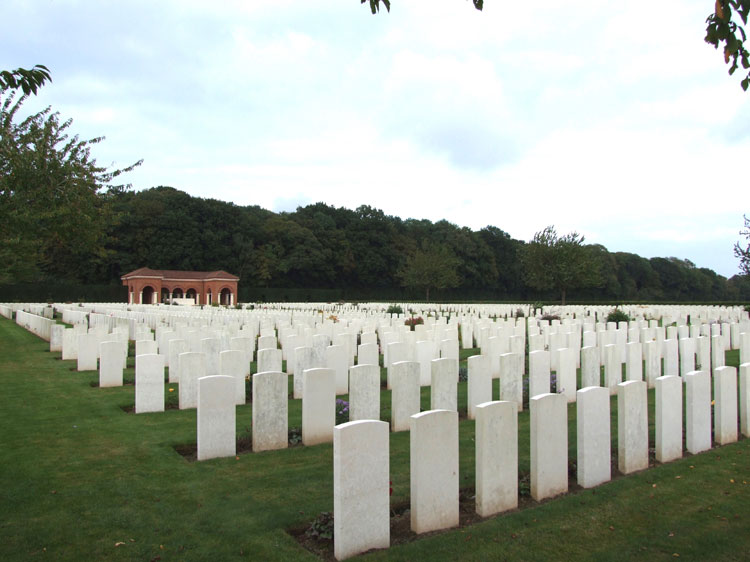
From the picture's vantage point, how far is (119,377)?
27.4ft

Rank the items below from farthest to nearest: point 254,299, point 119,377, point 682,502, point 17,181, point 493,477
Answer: point 254,299 < point 17,181 < point 119,377 < point 682,502 < point 493,477

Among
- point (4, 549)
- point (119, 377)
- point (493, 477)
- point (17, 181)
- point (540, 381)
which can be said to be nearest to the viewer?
point (4, 549)

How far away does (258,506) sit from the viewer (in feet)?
12.7

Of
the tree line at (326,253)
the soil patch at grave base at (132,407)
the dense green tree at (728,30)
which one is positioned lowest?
the soil patch at grave base at (132,407)

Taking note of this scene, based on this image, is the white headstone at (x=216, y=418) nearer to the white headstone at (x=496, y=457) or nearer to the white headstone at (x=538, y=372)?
the white headstone at (x=496, y=457)

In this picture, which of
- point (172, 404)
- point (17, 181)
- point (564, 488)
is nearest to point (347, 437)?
point (564, 488)

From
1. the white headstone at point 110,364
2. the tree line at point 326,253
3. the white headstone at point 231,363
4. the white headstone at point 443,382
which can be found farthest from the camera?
the tree line at point 326,253

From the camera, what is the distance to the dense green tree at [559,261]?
39406 mm

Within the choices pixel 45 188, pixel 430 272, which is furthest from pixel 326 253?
pixel 45 188

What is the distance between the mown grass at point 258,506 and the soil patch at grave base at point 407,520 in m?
0.06

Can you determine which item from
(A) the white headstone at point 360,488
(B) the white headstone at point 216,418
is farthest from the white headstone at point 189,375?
(A) the white headstone at point 360,488

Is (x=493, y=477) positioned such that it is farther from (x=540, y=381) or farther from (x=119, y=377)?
(x=119, y=377)

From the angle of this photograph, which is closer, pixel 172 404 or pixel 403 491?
pixel 403 491

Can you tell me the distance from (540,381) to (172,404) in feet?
16.2
